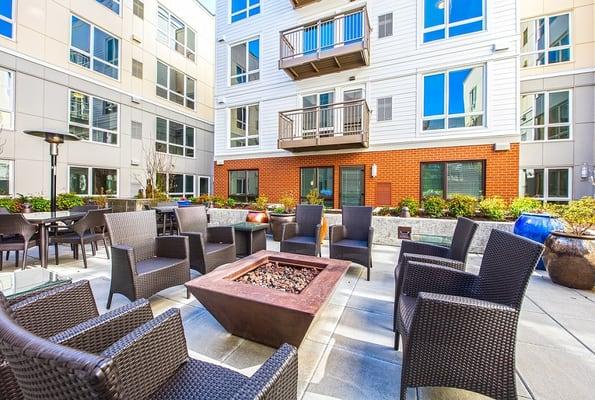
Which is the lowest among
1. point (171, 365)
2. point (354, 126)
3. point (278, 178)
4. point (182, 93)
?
point (171, 365)

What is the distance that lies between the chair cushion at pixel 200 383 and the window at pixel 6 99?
11656mm

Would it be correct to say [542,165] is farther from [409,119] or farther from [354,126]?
[354,126]

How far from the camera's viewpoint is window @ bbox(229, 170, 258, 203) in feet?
36.3

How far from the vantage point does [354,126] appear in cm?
880

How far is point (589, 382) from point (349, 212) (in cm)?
349

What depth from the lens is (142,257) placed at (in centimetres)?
347

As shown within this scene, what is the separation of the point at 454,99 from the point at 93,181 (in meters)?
14.0

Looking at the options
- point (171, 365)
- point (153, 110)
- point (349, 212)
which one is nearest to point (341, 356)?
point (171, 365)

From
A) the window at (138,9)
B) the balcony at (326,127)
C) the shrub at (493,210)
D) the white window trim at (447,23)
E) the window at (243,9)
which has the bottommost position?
the shrub at (493,210)

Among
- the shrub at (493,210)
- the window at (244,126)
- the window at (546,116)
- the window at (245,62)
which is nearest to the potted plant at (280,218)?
the shrub at (493,210)

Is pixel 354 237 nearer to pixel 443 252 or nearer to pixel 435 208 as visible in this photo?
pixel 443 252

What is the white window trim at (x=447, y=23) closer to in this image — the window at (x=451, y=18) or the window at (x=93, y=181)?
the window at (x=451, y=18)

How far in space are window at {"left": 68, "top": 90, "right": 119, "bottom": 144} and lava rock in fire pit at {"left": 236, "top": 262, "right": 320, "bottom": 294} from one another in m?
11.4

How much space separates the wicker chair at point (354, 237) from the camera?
4.16m
